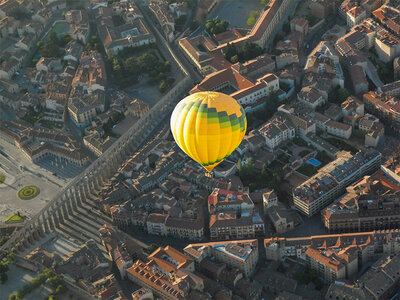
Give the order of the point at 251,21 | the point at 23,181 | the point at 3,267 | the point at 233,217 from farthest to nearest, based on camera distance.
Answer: the point at 251,21 < the point at 23,181 < the point at 233,217 < the point at 3,267

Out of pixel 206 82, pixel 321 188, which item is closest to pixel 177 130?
pixel 321 188

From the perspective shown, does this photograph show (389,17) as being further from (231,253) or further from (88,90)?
(231,253)

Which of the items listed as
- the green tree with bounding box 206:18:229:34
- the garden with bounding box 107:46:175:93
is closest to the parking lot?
the garden with bounding box 107:46:175:93

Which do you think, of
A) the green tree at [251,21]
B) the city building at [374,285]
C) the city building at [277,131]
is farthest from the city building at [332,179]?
the green tree at [251,21]

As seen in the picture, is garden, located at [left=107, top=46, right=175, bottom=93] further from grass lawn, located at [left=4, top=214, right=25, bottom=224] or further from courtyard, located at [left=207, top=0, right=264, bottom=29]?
grass lawn, located at [left=4, top=214, right=25, bottom=224]

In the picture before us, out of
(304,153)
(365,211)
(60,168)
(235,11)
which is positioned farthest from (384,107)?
(60,168)

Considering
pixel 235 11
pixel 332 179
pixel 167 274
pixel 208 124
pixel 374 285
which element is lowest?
pixel 374 285

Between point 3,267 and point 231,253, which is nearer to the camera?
point 231,253
